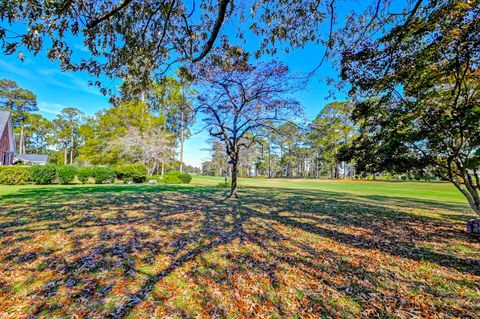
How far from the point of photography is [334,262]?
3.66 m

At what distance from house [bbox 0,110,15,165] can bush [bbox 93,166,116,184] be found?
47.6 ft

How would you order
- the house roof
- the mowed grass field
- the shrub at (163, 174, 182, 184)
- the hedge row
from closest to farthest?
the mowed grass field → the hedge row → the shrub at (163, 174, 182, 184) → the house roof

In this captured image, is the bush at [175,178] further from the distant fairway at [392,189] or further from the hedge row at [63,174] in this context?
the hedge row at [63,174]

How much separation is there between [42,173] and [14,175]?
1.38 meters

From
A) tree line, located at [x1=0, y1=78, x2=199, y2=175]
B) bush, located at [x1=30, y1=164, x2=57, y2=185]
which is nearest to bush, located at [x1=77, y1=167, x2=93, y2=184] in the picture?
bush, located at [x1=30, y1=164, x2=57, y2=185]

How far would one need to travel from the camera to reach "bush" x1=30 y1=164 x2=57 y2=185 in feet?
45.9

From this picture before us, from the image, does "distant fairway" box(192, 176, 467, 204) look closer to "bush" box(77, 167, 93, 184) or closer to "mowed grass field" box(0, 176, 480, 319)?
"bush" box(77, 167, 93, 184)

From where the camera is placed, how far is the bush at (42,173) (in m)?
14.0

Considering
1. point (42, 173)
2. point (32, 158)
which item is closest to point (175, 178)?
point (42, 173)

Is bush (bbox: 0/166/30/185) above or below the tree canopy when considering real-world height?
below

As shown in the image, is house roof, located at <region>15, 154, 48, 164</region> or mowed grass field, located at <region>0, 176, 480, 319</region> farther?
house roof, located at <region>15, 154, 48, 164</region>

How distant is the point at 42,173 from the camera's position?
14.1 metres

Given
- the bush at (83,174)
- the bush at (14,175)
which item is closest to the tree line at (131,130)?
the bush at (83,174)

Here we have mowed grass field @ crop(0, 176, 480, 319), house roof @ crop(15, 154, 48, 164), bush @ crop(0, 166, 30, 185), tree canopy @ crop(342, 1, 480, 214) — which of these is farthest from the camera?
house roof @ crop(15, 154, 48, 164)
